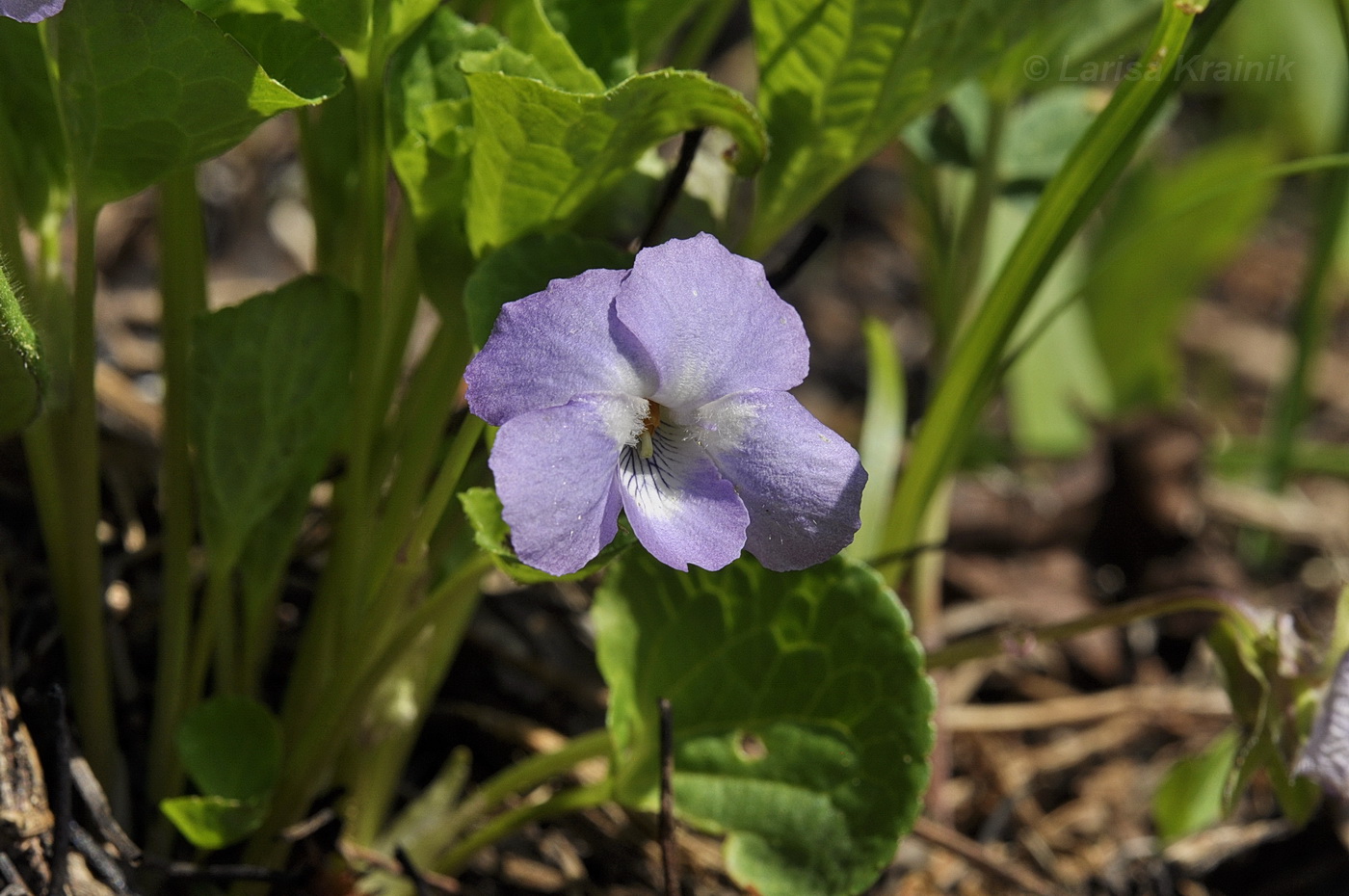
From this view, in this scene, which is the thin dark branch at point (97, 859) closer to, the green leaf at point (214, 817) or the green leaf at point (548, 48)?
the green leaf at point (214, 817)

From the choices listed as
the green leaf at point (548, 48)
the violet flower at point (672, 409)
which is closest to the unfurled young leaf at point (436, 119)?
the green leaf at point (548, 48)

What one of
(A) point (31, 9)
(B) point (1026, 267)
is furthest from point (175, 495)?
(B) point (1026, 267)

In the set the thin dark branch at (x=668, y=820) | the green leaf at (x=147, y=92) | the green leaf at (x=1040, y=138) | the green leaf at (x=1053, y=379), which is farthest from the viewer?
the green leaf at (x=1053, y=379)

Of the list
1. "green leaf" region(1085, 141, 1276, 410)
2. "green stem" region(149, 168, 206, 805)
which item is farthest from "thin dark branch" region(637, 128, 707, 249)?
"green leaf" region(1085, 141, 1276, 410)

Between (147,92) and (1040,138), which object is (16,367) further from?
(1040,138)

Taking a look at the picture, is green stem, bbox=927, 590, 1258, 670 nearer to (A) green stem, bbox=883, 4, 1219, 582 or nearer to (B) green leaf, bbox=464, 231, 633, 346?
(A) green stem, bbox=883, 4, 1219, 582
